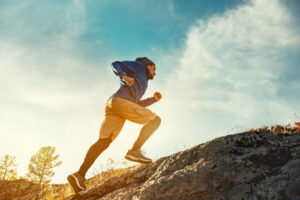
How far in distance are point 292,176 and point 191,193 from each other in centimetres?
95

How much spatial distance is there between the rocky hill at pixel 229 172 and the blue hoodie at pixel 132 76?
1174mm

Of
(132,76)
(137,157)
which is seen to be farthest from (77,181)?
(132,76)

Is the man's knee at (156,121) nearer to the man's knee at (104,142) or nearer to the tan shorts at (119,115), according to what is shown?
the tan shorts at (119,115)

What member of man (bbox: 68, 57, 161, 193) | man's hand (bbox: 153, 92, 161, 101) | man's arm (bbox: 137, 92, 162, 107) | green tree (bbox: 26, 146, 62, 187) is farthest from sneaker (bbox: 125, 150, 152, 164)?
green tree (bbox: 26, 146, 62, 187)

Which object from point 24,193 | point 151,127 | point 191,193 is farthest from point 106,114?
point 24,193

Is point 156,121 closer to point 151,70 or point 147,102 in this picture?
point 147,102

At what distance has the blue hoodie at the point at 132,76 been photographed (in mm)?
3570

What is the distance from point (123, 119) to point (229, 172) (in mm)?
1896

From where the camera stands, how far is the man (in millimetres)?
3449

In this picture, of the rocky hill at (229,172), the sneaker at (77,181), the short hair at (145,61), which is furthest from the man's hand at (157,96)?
the sneaker at (77,181)

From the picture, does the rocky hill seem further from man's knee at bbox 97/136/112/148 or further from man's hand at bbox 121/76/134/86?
man's hand at bbox 121/76/134/86

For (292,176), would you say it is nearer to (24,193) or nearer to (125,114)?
(125,114)

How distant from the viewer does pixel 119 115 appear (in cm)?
361

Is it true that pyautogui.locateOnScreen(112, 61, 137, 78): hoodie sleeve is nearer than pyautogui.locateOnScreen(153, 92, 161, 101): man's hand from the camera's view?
Yes
